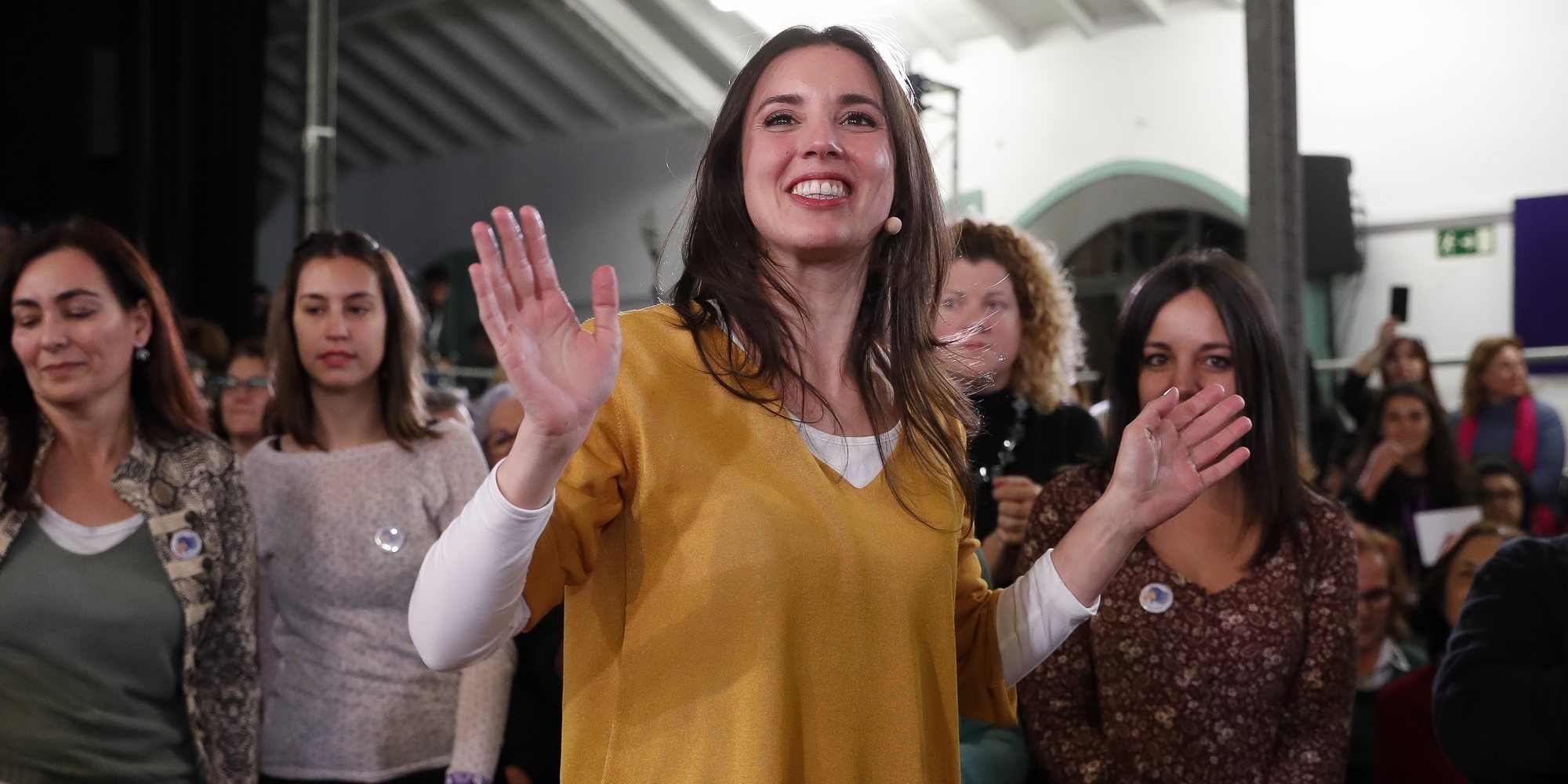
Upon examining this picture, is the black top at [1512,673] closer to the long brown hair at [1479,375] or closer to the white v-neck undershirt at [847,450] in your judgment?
the white v-neck undershirt at [847,450]

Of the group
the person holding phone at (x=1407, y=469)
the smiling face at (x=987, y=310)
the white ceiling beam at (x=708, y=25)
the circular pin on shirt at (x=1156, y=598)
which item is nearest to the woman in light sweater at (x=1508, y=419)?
the person holding phone at (x=1407, y=469)

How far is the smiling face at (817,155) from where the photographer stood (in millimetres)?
1385

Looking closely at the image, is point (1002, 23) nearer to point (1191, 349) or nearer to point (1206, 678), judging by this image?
point (1191, 349)

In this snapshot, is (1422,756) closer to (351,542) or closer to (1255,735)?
(1255,735)

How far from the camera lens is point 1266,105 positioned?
14.4ft

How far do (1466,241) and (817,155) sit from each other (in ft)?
25.6

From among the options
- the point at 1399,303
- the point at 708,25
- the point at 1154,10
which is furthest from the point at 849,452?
the point at 708,25

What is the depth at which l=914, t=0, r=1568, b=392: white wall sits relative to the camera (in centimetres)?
775

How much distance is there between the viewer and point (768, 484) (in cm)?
127

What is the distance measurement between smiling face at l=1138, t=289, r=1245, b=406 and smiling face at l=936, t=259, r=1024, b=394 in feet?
1.06

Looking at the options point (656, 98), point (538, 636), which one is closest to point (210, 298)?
point (656, 98)

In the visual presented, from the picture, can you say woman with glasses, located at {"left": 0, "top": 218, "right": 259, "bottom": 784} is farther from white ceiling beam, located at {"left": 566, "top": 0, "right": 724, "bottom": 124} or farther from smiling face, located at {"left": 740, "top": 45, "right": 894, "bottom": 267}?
white ceiling beam, located at {"left": 566, "top": 0, "right": 724, "bottom": 124}

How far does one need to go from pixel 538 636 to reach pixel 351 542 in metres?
0.80

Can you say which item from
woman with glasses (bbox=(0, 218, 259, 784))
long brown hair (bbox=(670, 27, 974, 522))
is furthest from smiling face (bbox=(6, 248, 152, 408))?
long brown hair (bbox=(670, 27, 974, 522))
